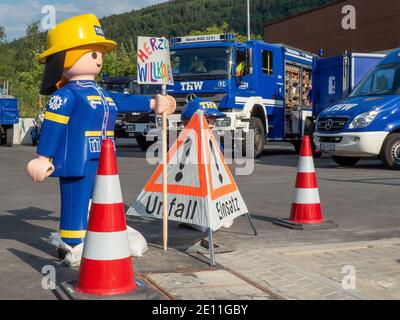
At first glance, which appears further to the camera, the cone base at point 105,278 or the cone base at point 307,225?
the cone base at point 307,225

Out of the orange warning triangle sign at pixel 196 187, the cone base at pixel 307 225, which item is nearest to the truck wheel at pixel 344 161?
the cone base at pixel 307 225

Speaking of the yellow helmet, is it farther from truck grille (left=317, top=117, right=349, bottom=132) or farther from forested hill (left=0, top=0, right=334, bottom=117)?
forested hill (left=0, top=0, right=334, bottom=117)

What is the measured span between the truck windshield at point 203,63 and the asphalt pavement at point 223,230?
4.09 m

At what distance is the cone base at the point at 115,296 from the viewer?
403 centimetres

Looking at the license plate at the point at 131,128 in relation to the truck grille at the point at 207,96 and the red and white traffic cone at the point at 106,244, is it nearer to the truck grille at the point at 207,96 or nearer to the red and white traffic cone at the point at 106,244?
the truck grille at the point at 207,96

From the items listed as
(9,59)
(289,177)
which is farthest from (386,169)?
(9,59)

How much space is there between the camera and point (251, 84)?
1731 centimetres

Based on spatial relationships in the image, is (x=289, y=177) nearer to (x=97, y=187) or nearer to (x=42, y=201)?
(x=42, y=201)

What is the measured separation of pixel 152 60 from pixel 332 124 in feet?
29.5

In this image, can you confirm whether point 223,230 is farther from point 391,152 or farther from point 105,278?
point 391,152

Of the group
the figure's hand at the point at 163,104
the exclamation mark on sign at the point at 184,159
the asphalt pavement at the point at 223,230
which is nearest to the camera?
the asphalt pavement at the point at 223,230

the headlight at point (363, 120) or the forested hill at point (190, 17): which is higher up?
the forested hill at point (190, 17)

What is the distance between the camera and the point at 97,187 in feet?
13.7
